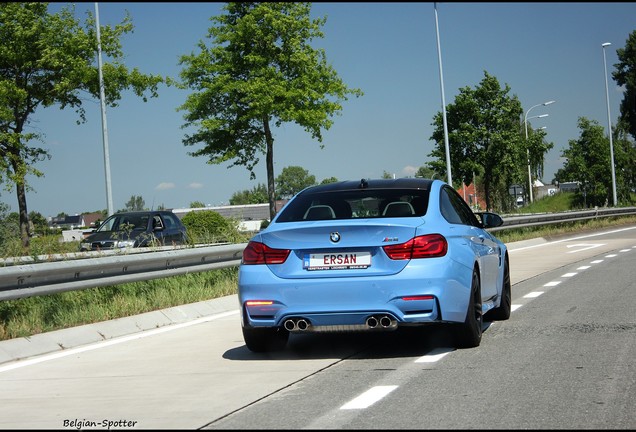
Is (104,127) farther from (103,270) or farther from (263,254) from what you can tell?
(263,254)

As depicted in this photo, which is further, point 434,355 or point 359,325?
point 434,355

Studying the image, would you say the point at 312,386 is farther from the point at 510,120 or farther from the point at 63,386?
the point at 510,120

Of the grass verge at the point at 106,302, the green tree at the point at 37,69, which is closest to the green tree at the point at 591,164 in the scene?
the green tree at the point at 37,69

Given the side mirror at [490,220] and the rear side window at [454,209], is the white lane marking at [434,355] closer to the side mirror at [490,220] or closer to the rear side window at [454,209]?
the rear side window at [454,209]

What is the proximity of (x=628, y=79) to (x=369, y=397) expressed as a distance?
92909 millimetres

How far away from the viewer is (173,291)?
517 inches

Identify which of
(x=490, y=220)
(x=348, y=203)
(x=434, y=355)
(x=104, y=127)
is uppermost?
(x=104, y=127)

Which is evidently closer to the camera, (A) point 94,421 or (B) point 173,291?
(A) point 94,421

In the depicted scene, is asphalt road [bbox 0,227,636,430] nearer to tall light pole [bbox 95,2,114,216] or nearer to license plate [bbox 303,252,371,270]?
license plate [bbox 303,252,371,270]

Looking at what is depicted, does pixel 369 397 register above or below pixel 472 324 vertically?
below

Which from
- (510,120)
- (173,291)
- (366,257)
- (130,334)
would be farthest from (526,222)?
(510,120)

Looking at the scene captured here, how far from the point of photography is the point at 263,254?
8.37 meters

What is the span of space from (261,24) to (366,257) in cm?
3848

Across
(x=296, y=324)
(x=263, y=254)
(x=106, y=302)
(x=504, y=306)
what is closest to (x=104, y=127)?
(x=106, y=302)
